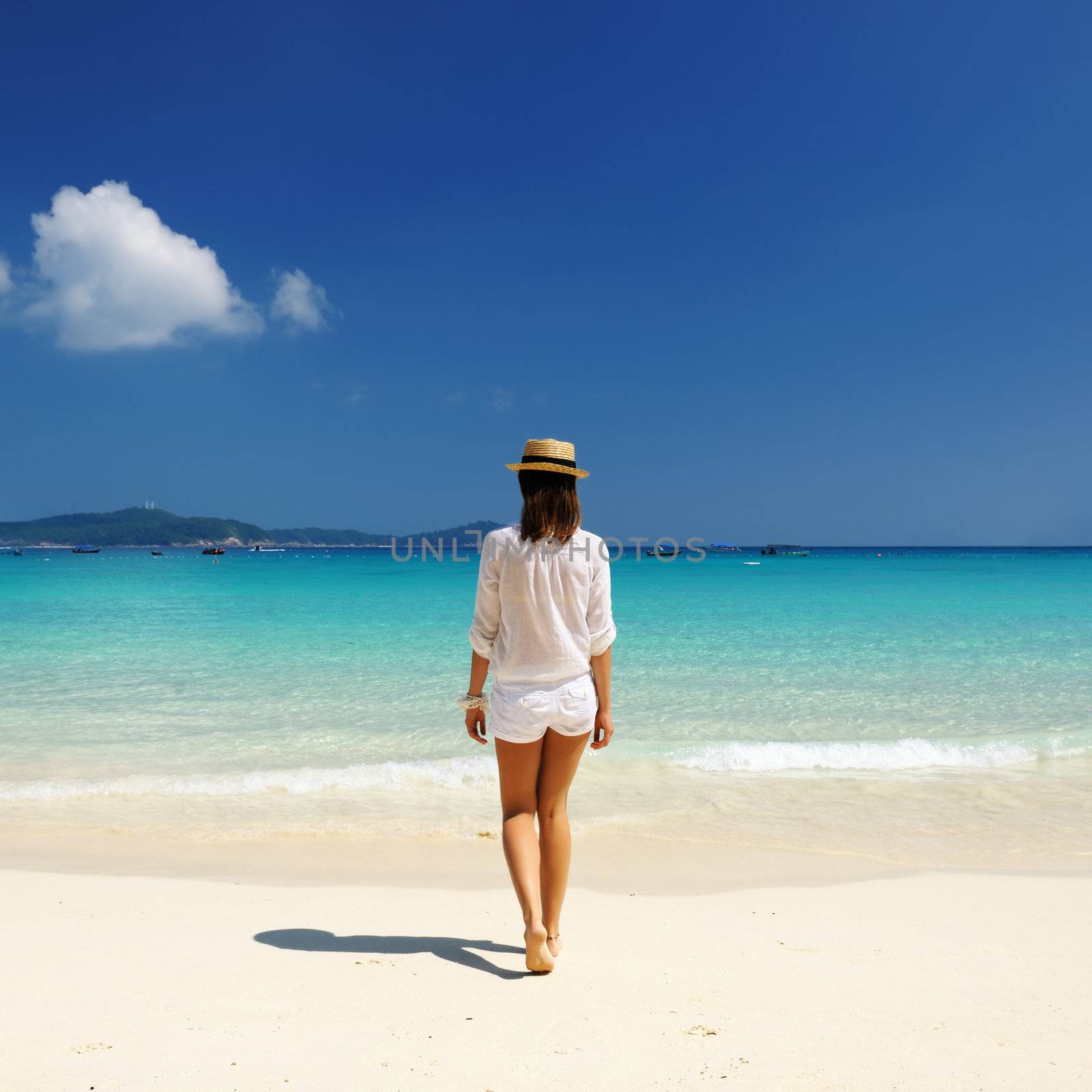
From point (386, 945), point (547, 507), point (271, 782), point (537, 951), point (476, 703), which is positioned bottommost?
point (271, 782)

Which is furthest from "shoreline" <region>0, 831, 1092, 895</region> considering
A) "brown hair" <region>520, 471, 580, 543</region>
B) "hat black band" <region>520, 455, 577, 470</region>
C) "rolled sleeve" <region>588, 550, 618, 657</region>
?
"hat black band" <region>520, 455, 577, 470</region>

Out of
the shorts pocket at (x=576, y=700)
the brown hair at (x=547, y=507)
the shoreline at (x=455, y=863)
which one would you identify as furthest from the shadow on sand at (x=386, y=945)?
the brown hair at (x=547, y=507)

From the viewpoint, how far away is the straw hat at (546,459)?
311cm

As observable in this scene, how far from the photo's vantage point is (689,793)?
643cm

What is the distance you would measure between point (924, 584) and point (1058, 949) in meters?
42.2

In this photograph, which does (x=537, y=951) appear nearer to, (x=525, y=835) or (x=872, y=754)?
(x=525, y=835)

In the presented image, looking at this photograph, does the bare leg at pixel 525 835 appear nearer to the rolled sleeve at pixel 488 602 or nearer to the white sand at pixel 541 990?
the white sand at pixel 541 990

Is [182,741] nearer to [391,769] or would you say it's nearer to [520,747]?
→ [391,769]

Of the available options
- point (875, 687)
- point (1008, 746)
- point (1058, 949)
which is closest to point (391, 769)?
point (1058, 949)

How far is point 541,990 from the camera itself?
3.07m

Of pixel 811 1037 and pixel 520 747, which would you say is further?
pixel 520 747

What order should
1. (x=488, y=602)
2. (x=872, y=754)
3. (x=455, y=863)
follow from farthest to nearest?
(x=872, y=754)
(x=455, y=863)
(x=488, y=602)

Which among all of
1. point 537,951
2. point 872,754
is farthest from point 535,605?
point 872,754

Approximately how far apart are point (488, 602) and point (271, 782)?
452 cm
